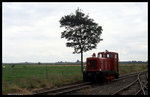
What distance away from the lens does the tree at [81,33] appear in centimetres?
3216

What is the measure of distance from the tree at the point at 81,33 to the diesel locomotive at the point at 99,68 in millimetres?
4027

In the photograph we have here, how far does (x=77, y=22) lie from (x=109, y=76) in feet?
26.5

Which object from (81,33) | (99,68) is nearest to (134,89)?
(99,68)

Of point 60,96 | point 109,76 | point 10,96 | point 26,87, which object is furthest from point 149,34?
point 109,76

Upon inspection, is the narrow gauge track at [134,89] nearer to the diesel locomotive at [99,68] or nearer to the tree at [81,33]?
the diesel locomotive at [99,68]

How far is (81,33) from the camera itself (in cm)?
3231

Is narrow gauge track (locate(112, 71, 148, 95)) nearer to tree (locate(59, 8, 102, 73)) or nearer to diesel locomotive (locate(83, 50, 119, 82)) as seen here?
diesel locomotive (locate(83, 50, 119, 82))

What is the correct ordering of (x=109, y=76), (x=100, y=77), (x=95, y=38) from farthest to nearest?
(x=95, y=38), (x=109, y=76), (x=100, y=77)

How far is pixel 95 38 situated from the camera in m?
32.2

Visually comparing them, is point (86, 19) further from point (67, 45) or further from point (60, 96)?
point (60, 96)

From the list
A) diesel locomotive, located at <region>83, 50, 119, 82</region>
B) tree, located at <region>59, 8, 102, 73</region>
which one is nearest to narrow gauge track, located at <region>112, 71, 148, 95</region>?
diesel locomotive, located at <region>83, 50, 119, 82</region>

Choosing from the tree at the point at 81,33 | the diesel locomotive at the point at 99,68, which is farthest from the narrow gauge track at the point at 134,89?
the tree at the point at 81,33

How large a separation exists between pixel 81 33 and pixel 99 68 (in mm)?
7522

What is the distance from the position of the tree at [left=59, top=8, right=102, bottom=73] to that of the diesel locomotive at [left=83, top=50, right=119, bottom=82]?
4.03 m
